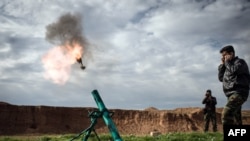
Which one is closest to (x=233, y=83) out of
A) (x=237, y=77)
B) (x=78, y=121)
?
(x=237, y=77)

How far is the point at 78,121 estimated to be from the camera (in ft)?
194

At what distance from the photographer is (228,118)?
451 inches

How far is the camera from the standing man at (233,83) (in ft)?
37.8

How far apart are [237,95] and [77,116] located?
49512 millimetres

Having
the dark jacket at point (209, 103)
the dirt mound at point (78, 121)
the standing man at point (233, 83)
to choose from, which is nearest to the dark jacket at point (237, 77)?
the standing man at point (233, 83)

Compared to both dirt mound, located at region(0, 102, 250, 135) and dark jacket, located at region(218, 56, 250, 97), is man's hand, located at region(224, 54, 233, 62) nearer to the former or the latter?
dark jacket, located at region(218, 56, 250, 97)

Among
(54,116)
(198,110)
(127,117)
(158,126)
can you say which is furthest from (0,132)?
(198,110)

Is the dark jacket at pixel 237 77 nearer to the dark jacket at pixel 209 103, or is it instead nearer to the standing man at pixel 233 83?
the standing man at pixel 233 83

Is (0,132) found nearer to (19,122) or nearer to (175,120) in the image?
(19,122)

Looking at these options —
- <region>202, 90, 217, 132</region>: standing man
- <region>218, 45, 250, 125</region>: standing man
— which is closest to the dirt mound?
<region>202, 90, 217, 132</region>: standing man

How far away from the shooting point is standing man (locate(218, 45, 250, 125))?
11531 mm

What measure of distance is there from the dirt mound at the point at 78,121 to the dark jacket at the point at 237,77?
44237 mm

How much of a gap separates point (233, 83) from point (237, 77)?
0.21 m

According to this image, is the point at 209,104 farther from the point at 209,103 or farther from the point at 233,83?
the point at 233,83
